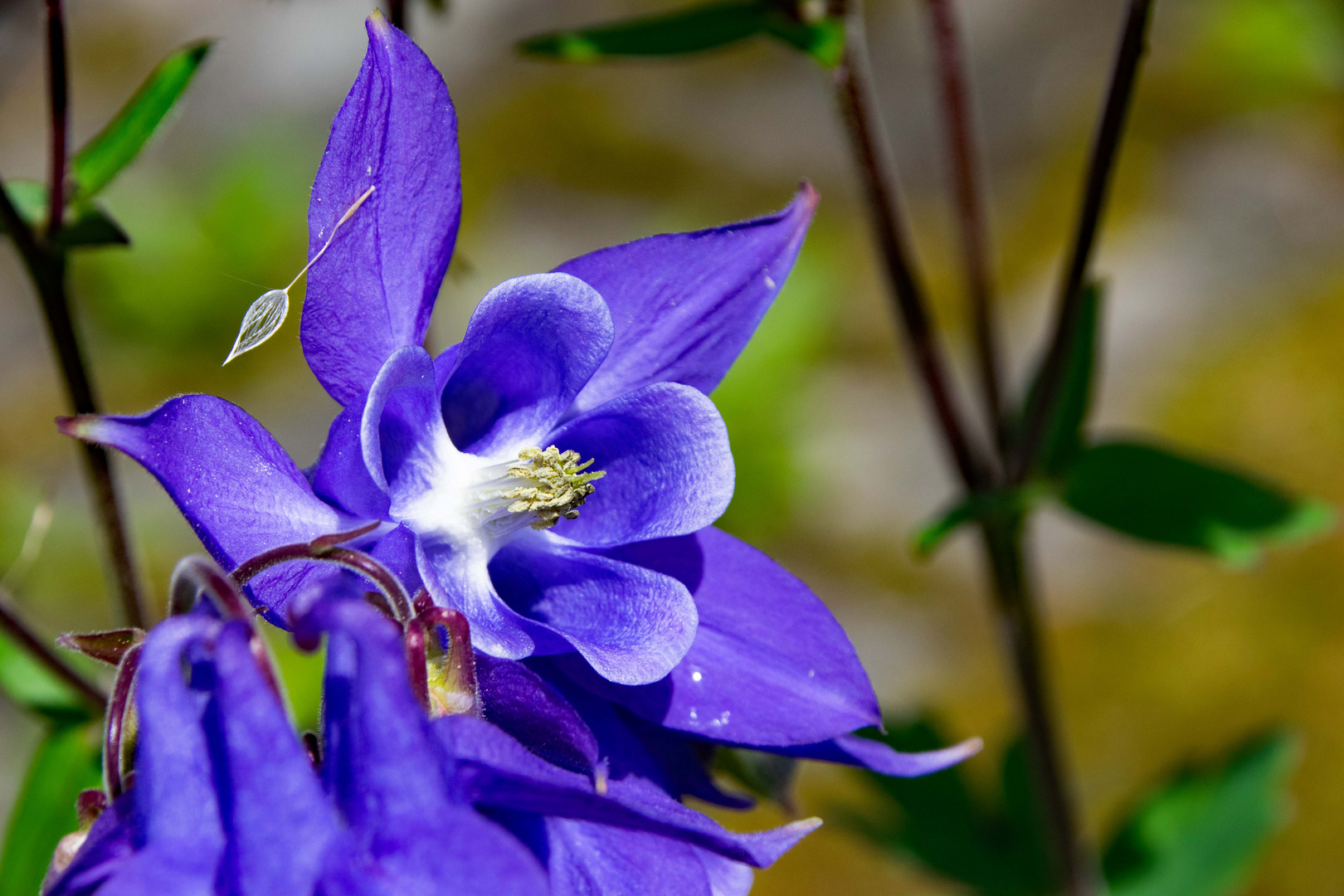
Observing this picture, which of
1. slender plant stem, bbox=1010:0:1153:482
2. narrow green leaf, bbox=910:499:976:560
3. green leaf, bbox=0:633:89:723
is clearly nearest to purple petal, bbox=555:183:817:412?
slender plant stem, bbox=1010:0:1153:482

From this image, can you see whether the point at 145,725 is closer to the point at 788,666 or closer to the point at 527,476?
the point at 527,476

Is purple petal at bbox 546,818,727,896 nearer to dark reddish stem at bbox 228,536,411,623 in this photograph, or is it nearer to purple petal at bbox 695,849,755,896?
purple petal at bbox 695,849,755,896

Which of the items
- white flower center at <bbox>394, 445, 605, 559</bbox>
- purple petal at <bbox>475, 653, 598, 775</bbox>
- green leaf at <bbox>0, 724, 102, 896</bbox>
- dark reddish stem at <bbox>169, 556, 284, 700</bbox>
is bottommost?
green leaf at <bbox>0, 724, 102, 896</bbox>

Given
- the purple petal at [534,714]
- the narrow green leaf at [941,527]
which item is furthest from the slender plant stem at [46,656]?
the narrow green leaf at [941,527]

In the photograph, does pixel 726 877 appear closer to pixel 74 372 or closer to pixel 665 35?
pixel 74 372

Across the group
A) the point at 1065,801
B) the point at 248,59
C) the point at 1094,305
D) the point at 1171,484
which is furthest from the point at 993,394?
the point at 248,59
